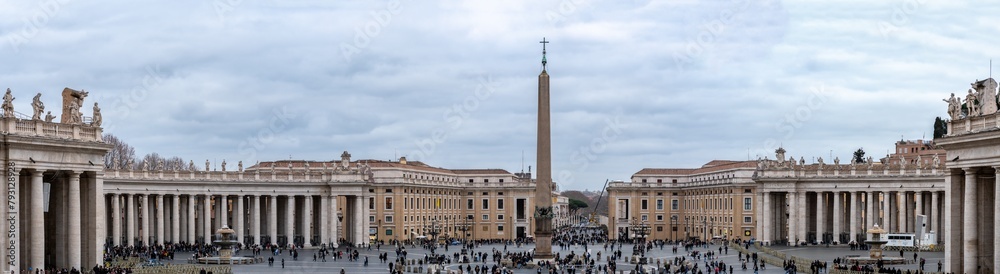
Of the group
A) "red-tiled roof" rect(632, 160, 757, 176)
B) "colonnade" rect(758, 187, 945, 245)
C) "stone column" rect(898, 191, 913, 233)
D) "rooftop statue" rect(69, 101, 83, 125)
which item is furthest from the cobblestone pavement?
"red-tiled roof" rect(632, 160, 757, 176)

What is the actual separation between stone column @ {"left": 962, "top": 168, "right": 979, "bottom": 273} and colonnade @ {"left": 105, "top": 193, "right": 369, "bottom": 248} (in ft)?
188

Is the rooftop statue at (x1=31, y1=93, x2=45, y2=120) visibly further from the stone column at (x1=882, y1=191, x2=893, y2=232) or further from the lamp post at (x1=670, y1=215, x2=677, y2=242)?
the lamp post at (x1=670, y1=215, x2=677, y2=242)

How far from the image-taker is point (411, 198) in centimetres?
12150

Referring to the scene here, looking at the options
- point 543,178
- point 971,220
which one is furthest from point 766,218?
point 971,220

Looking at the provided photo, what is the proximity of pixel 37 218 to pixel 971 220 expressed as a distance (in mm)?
34638

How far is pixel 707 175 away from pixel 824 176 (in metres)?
29.4

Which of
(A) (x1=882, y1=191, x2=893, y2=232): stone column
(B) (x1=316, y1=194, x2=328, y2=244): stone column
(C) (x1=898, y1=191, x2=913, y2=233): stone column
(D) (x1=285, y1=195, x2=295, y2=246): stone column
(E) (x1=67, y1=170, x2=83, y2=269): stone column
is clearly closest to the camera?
(E) (x1=67, y1=170, x2=83, y2=269): stone column

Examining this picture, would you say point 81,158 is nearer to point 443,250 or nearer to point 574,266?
point 574,266

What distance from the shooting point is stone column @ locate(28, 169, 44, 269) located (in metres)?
48.7

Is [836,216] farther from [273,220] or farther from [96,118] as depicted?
[96,118]

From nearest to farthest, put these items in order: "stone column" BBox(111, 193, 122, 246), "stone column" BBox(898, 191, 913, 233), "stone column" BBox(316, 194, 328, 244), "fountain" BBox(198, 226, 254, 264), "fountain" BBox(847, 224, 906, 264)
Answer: "fountain" BBox(847, 224, 906, 264), "fountain" BBox(198, 226, 254, 264), "stone column" BBox(111, 193, 122, 246), "stone column" BBox(898, 191, 913, 233), "stone column" BBox(316, 194, 328, 244)

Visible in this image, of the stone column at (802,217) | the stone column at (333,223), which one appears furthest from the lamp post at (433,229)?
the stone column at (802,217)

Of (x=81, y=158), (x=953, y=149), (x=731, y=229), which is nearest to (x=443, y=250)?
(x=731, y=229)

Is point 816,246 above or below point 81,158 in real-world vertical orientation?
below
